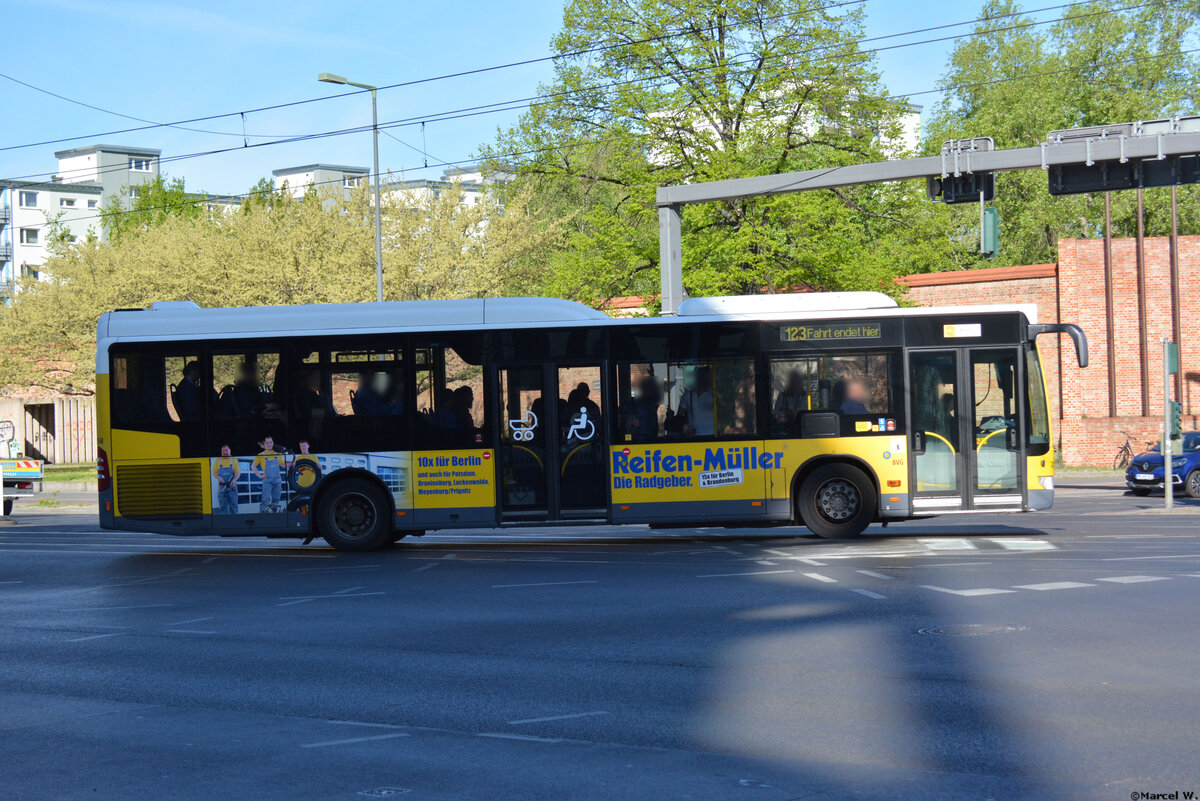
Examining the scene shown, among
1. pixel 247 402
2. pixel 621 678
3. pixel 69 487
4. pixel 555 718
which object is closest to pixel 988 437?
pixel 621 678

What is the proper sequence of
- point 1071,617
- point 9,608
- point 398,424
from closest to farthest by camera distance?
point 1071,617 → point 9,608 → point 398,424

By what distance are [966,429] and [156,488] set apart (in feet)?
35.6

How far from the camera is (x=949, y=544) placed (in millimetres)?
15594

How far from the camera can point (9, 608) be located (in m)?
12.3

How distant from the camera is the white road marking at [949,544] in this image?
1513 cm

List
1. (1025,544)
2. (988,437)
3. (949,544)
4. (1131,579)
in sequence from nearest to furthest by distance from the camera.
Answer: (1131,579), (1025,544), (949,544), (988,437)

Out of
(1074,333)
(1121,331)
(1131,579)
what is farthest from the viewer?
(1121,331)

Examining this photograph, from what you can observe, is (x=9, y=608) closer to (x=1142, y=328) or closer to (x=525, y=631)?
(x=525, y=631)

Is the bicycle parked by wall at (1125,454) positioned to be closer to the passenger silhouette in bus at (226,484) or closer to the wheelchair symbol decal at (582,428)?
the wheelchair symbol decal at (582,428)

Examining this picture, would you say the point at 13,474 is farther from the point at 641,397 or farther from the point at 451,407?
the point at 641,397

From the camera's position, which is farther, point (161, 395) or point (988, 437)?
point (161, 395)

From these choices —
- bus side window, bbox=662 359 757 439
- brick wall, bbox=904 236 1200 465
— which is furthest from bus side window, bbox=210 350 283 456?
brick wall, bbox=904 236 1200 465

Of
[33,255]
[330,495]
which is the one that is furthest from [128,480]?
[33,255]

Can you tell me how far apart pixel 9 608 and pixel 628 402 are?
783cm
